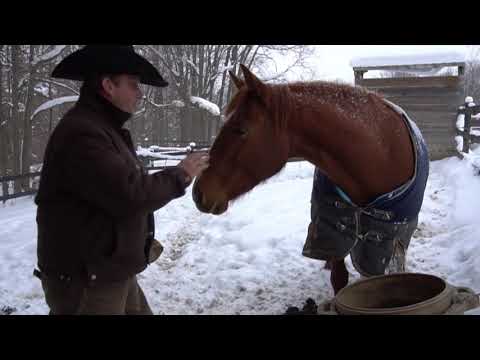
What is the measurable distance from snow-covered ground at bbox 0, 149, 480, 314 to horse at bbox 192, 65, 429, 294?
385 millimetres

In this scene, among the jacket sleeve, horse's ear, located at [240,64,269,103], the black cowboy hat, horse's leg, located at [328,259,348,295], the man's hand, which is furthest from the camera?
horse's leg, located at [328,259,348,295]

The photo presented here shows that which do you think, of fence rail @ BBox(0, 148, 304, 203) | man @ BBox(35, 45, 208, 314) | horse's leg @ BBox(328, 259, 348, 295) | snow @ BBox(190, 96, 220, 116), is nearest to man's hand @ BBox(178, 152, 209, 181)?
man @ BBox(35, 45, 208, 314)

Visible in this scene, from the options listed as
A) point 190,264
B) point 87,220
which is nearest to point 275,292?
point 190,264

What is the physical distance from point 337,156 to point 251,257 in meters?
2.59

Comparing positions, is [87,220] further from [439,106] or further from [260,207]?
[439,106]

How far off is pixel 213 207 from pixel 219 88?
1950 cm

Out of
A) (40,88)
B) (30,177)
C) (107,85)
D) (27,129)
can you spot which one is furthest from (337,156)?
(40,88)

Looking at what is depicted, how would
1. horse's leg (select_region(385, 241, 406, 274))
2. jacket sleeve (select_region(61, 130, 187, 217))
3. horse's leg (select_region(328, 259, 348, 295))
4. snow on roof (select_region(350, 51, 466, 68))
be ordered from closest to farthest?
jacket sleeve (select_region(61, 130, 187, 217)), horse's leg (select_region(385, 241, 406, 274)), horse's leg (select_region(328, 259, 348, 295)), snow on roof (select_region(350, 51, 466, 68))

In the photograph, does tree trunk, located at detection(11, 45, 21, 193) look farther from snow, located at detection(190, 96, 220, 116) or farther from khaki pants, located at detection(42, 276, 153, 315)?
khaki pants, located at detection(42, 276, 153, 315)

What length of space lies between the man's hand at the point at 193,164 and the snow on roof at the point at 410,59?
944 cm

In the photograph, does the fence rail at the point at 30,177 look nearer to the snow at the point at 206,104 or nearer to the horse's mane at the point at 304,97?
the snow at the point at 206,104

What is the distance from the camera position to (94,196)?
60.0 inches

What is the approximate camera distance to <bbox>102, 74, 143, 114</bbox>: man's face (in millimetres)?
1709
